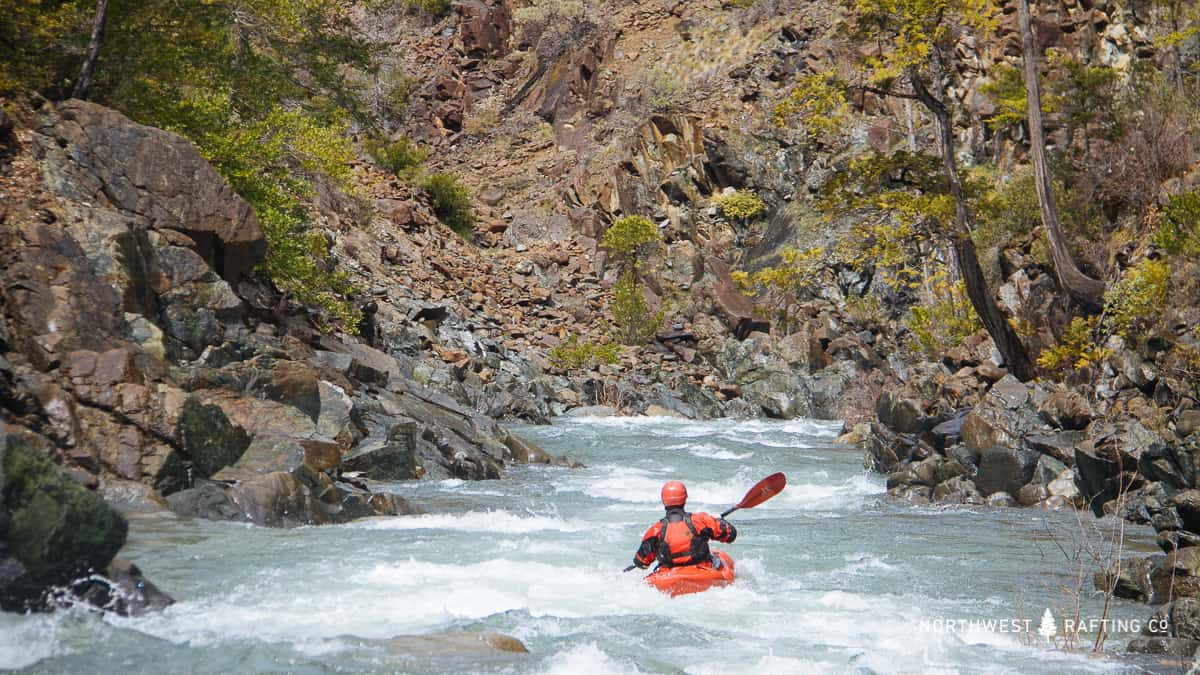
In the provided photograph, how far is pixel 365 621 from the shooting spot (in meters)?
5.96

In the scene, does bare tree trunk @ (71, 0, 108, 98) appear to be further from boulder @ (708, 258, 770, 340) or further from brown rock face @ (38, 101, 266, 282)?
boulder @ (708, 258, 770, 340)

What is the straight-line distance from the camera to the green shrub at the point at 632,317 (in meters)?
31.5

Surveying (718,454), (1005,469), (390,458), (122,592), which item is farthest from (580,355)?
(122,592)

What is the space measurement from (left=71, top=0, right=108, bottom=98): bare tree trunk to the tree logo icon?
13142 mm

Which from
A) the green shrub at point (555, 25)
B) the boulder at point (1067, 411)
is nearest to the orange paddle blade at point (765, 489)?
the boulder at point (1067, 411)

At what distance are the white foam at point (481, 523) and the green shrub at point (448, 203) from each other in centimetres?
2820

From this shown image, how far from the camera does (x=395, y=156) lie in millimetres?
37719

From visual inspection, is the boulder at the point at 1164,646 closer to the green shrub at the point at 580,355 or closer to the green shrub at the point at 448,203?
the green shrub at the point at 580,355

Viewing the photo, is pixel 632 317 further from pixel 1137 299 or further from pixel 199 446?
pixel 199 446

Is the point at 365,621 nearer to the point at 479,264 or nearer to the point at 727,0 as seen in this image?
the point at 479,264

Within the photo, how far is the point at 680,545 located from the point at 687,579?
256 mm

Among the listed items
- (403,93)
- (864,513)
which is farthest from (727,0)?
(864,513)

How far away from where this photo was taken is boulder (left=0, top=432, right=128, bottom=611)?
5.14 meters

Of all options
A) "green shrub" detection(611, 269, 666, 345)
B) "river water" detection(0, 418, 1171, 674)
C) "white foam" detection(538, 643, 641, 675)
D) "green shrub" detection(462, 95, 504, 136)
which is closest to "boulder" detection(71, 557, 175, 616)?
"river water" detection(0, 418, 1171, 674)
